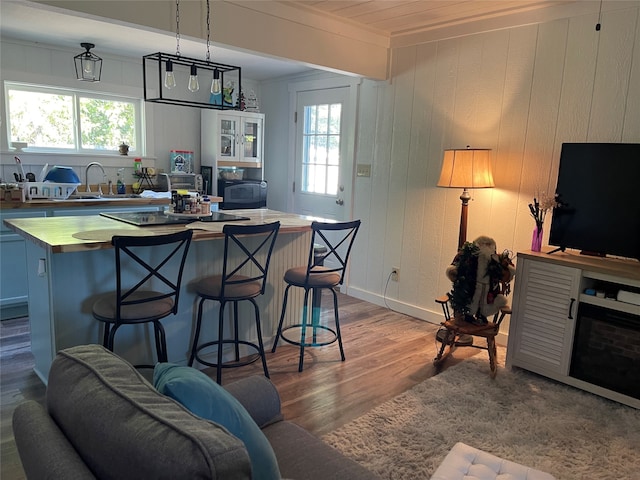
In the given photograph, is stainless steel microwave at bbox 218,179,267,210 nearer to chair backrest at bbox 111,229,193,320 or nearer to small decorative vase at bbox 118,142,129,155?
small decorative vase at bbox 118,142,129,155

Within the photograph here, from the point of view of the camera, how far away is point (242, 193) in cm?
572

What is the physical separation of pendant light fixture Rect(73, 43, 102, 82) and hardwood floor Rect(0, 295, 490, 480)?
2.39 metres

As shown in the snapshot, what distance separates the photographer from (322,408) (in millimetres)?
2582

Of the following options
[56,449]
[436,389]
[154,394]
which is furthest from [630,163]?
[56,449]

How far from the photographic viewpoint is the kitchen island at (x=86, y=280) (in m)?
2.42

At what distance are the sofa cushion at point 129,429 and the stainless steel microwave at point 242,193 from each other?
463 centimetres

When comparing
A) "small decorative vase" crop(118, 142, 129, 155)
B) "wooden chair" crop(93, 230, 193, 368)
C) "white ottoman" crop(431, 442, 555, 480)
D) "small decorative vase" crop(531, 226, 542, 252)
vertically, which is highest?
"small decorative vase" crop(118, 142, 129, 155)

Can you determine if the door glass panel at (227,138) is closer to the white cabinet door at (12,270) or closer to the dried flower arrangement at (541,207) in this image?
the white cabinet door at (12,270)

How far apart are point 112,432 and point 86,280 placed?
189 cm

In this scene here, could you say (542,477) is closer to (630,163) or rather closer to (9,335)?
(630,163)

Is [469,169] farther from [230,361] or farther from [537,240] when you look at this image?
[230,361]

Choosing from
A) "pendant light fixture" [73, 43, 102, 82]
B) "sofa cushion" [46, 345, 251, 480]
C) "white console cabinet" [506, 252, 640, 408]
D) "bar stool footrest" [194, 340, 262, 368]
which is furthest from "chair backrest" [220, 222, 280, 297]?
"pendant light fixture" [73, 43, 102, 82]

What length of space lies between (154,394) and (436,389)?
2217 mm

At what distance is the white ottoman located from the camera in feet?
5.03
